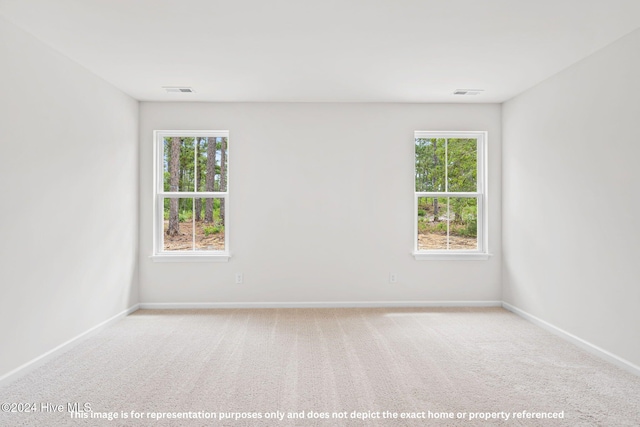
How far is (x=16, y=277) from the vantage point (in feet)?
9.68

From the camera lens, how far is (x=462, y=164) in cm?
525

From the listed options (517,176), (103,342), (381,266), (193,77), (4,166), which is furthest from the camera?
(381,266)

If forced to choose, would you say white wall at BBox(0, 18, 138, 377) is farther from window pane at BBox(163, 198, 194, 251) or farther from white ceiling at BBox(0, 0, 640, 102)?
window pane at BBox(163, 198, 194, 251)

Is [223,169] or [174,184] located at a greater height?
[223,169]

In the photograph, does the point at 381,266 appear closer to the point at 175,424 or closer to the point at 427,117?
the point at 427,117

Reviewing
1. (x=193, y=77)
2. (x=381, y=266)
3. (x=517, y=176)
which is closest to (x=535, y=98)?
(x=517, y=176)

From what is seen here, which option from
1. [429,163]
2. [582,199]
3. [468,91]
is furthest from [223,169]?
[582,199]

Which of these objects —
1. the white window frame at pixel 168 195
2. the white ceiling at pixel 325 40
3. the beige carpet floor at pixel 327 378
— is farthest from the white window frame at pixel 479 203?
the white window frame at pixel 168 195

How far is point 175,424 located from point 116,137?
3.30 m

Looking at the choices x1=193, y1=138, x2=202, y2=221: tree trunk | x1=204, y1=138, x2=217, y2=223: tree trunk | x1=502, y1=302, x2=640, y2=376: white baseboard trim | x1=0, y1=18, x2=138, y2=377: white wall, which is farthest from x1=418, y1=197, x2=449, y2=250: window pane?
x1=0, y1=18, x2=138, y2=377: white wall

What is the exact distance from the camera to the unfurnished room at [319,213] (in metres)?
2.72

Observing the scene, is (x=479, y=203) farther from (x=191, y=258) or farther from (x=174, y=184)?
(x=174, y=184)

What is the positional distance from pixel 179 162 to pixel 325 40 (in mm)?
2808

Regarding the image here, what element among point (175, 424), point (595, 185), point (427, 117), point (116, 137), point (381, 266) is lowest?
point (175, 424)
